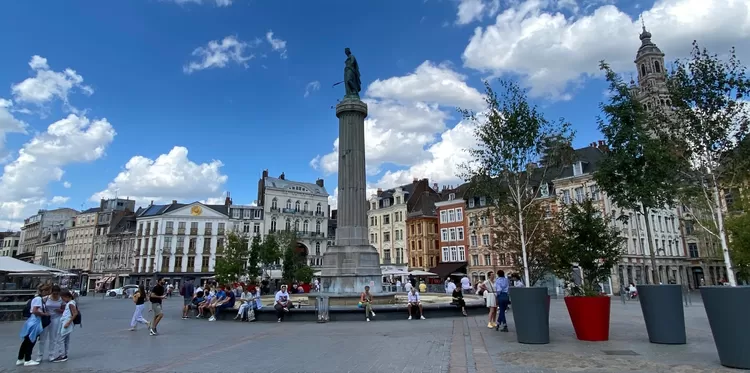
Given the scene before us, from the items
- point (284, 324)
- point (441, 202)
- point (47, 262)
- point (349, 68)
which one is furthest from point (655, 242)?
point (47, 262)

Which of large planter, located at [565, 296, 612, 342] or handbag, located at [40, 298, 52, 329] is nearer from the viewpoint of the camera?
handbag, located at [40, 298, 52, 329]

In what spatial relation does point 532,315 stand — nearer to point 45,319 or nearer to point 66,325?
point 66,325

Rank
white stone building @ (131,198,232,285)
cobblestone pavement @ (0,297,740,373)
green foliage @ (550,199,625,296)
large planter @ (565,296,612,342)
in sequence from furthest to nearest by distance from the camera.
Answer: white stone building @ (131,198,232,285) < green foliage @ (550,199,625,296) < large planter @ (565,296,612,342) < cobblestone pavement @ (0,297,740,373)

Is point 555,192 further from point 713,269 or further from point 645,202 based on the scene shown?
point 645,202

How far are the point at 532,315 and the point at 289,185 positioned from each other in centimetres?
6682

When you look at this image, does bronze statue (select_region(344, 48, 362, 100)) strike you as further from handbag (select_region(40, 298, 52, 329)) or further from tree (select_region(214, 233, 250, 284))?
tree (select_region(214, 233, 250, 284))

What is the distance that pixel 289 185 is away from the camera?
74750 millimetres

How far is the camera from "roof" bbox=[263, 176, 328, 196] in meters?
72.8

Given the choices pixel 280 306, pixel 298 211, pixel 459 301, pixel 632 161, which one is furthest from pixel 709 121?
pixel 298 211

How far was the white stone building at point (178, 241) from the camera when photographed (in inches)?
2702

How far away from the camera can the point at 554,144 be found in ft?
66.0

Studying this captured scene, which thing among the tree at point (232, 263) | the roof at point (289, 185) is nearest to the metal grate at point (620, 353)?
the tree at point (232, 263)

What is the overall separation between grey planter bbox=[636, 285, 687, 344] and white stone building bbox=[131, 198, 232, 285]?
65.1 m

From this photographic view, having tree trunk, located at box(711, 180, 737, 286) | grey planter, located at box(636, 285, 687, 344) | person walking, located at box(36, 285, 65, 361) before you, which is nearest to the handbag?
person walking, located at box(36, 285, 65, 361)
